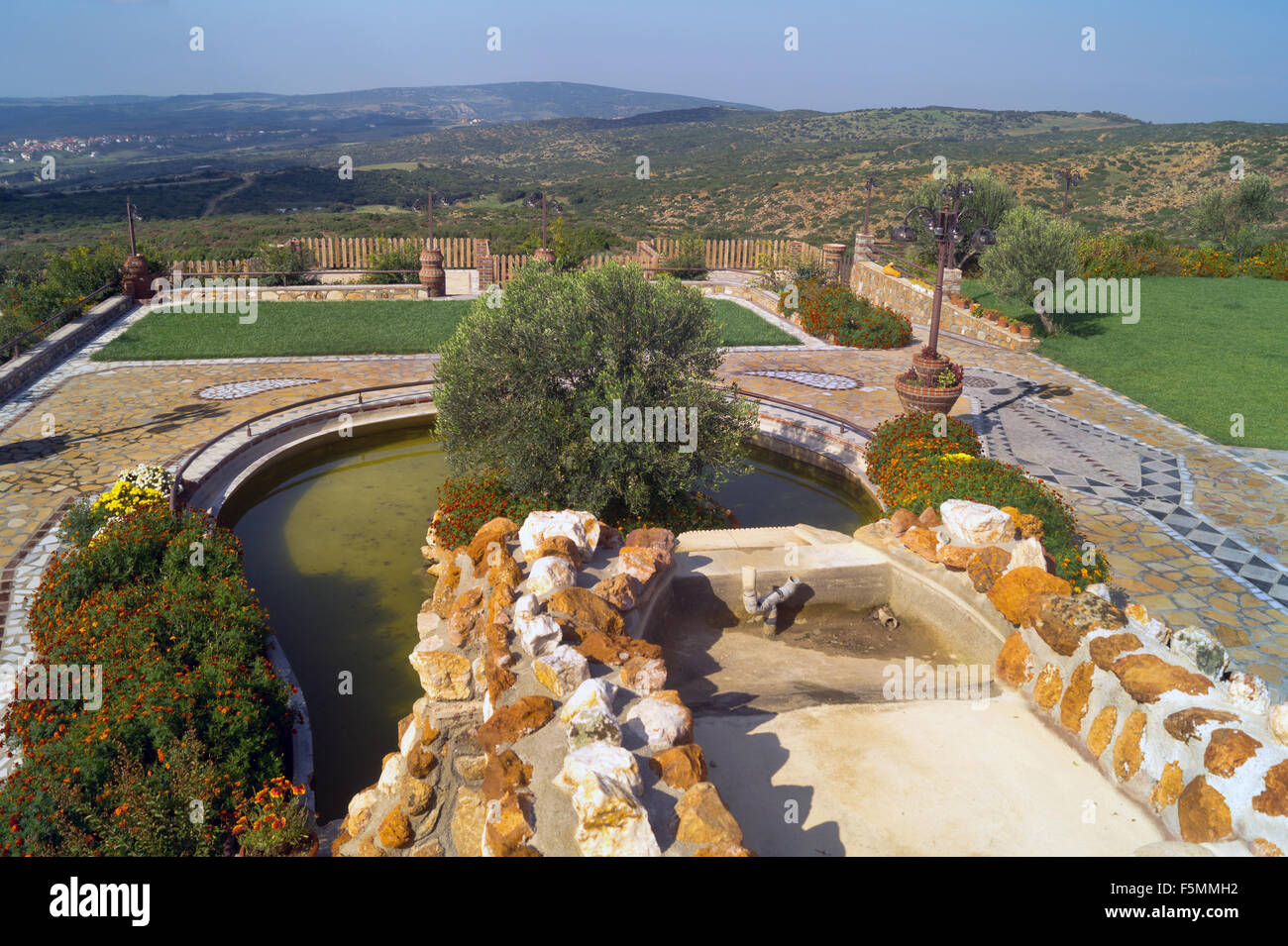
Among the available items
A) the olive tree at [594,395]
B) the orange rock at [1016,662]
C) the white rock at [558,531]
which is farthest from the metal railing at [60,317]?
the orange rock at [1016,662]

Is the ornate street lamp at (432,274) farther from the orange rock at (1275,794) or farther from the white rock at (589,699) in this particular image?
the orange rock at (1275,794)

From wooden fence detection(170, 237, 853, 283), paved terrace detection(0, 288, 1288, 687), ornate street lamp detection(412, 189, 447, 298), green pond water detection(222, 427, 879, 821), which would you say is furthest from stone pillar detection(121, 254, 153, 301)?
green pond water detection(222, 427, 879, 821)

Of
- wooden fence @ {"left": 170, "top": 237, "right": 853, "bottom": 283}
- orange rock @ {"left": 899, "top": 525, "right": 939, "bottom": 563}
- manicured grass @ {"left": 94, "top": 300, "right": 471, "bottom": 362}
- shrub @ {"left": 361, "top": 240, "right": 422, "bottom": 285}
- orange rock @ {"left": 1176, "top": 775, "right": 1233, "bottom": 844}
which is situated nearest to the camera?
orange rock @ {"left": 1176, "top": 775, "right": 1233, "bottom": 844}

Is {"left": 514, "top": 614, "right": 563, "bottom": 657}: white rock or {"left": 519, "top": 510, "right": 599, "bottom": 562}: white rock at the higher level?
{"left": 519, "top": 510, "right": 599, "bottom": 562}: white rock

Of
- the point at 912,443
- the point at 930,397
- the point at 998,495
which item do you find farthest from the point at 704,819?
the point at 930,397

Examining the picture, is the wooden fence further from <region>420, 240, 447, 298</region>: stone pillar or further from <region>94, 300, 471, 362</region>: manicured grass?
<region>94, 300, 471, 362</region>: manicured grass

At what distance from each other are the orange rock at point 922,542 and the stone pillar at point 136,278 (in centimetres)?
2193

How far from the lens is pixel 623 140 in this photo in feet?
393

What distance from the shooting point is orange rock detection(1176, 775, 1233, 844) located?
4.38 m

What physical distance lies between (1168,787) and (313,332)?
19551mm

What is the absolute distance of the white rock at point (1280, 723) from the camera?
4.60m

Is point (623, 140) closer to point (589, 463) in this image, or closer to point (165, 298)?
point (165, 298)

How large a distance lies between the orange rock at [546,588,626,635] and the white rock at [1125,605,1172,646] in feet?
11.3
